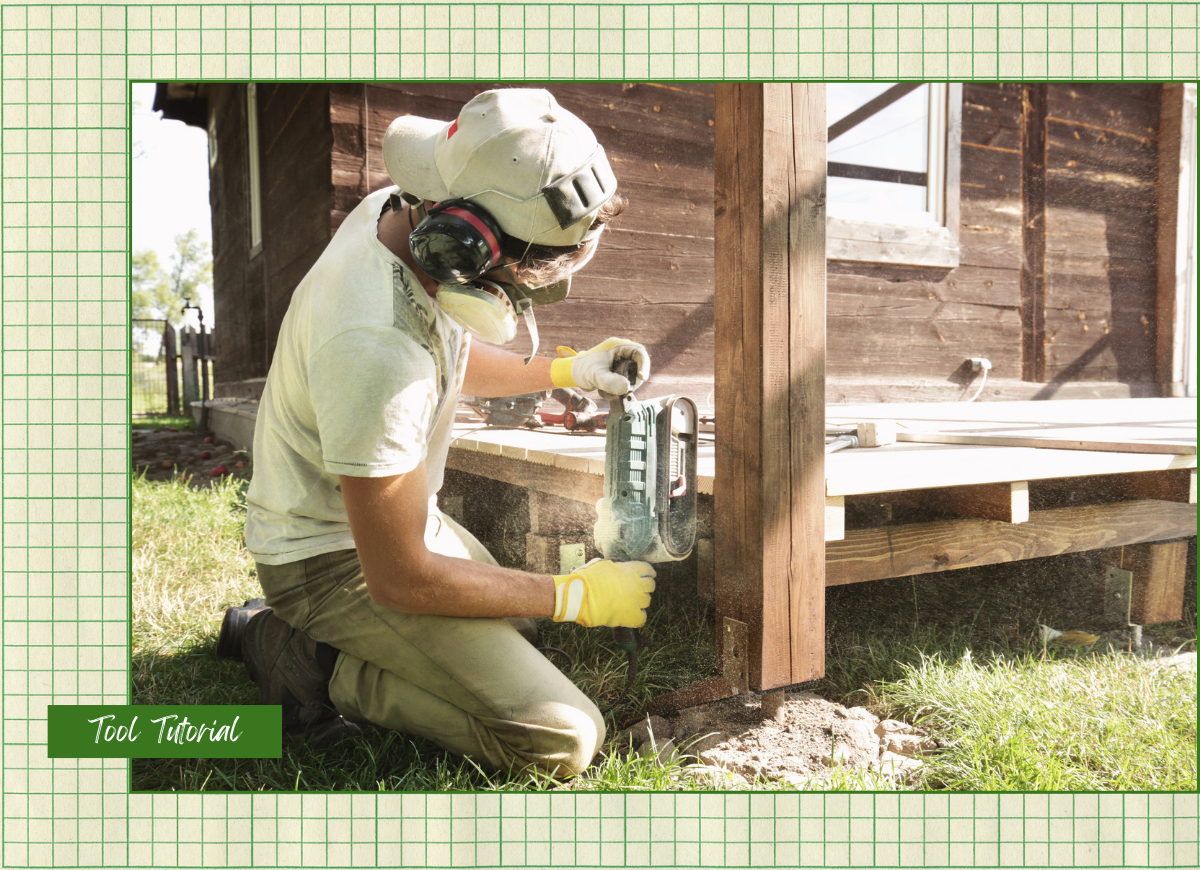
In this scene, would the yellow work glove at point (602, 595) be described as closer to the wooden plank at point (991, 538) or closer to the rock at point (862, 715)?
the wooden plank at point (991, 538)

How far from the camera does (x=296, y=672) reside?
135 cm

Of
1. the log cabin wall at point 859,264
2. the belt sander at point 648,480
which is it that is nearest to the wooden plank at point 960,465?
the belt sander at point 648,480

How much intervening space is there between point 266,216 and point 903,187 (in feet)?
8.42

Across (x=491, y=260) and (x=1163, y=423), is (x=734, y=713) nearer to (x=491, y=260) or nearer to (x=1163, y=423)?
(x=491, y=260)

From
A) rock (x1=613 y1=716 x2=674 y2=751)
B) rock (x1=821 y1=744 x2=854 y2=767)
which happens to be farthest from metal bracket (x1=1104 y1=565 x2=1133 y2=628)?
rock (x1=613 y1=716 x2=674 y2=751)

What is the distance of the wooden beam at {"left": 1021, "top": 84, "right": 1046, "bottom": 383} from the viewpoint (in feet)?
10.4

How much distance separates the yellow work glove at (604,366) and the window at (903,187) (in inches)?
66.9

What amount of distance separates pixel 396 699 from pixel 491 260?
844 millimetres

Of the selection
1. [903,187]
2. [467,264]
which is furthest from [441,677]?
[903,187]

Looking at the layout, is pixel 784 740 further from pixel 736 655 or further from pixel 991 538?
pixel 991 538

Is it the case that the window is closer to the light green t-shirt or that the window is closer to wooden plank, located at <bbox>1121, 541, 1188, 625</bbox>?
wooden plank, located at <bbox>1121, 541, 1188, 625</bbox>

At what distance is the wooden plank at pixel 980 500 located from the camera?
1.46 meters

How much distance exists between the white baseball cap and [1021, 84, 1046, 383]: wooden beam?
2.96m
